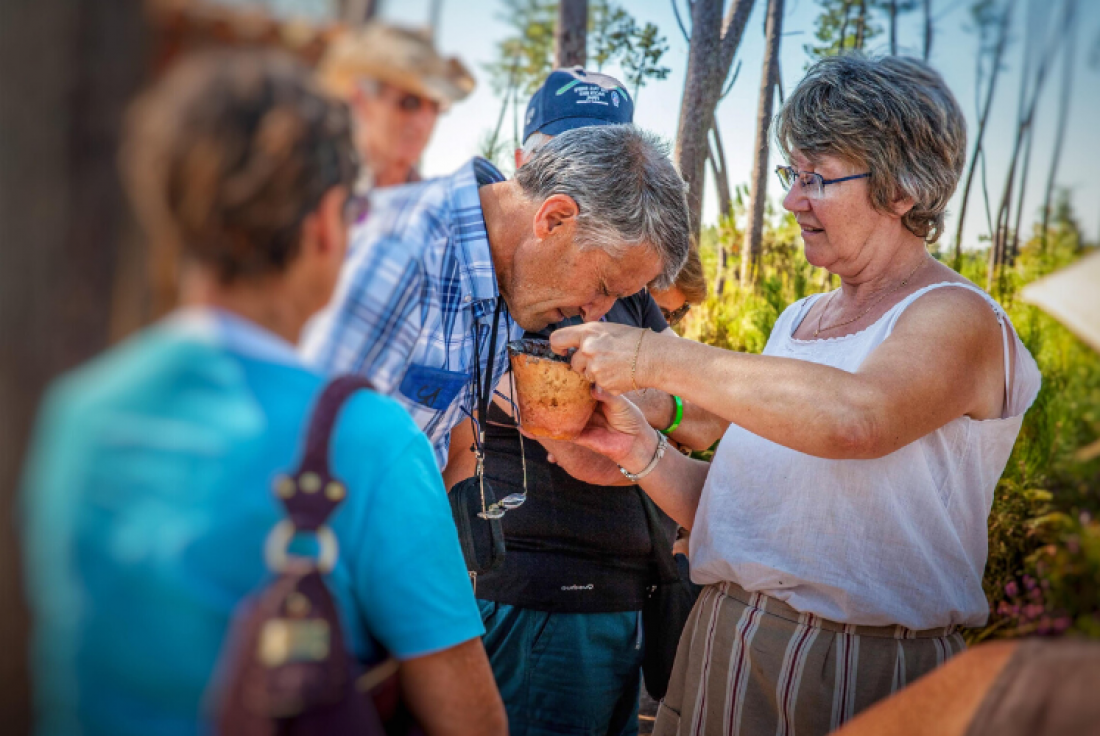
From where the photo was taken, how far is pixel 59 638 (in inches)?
32.5

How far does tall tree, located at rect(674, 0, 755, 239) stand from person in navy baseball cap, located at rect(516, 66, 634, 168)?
539mm

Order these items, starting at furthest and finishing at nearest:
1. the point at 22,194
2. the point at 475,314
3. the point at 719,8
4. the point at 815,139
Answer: the point at 719,8 → the point at 815,139 → the point at 475,314 → the point at 22,194

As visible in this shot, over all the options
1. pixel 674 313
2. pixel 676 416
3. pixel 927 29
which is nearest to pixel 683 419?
pixel 676 416

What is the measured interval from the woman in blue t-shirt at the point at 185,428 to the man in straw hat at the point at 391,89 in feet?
0.24

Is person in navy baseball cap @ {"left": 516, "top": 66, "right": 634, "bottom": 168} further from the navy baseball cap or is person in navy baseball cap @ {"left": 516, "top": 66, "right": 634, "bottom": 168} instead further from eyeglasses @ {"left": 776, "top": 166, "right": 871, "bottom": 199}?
eyeglasses @ {"left": 776, "top": 166, "right": 871, "bottom": 199}

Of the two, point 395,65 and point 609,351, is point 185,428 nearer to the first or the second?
point 395,65

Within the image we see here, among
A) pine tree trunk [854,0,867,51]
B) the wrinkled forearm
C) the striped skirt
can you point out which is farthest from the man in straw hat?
pine tree trunk [854,0,867,51]

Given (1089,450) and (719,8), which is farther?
(719,8)

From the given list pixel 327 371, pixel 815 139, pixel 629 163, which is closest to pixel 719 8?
pixel 815 139

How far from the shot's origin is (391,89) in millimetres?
1044

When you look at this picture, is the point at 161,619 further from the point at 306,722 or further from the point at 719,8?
the point at 719,8

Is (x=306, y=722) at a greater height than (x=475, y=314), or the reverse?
(x=475, y=314)

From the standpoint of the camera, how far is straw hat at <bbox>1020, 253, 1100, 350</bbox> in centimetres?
110

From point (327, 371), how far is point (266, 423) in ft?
0.38
